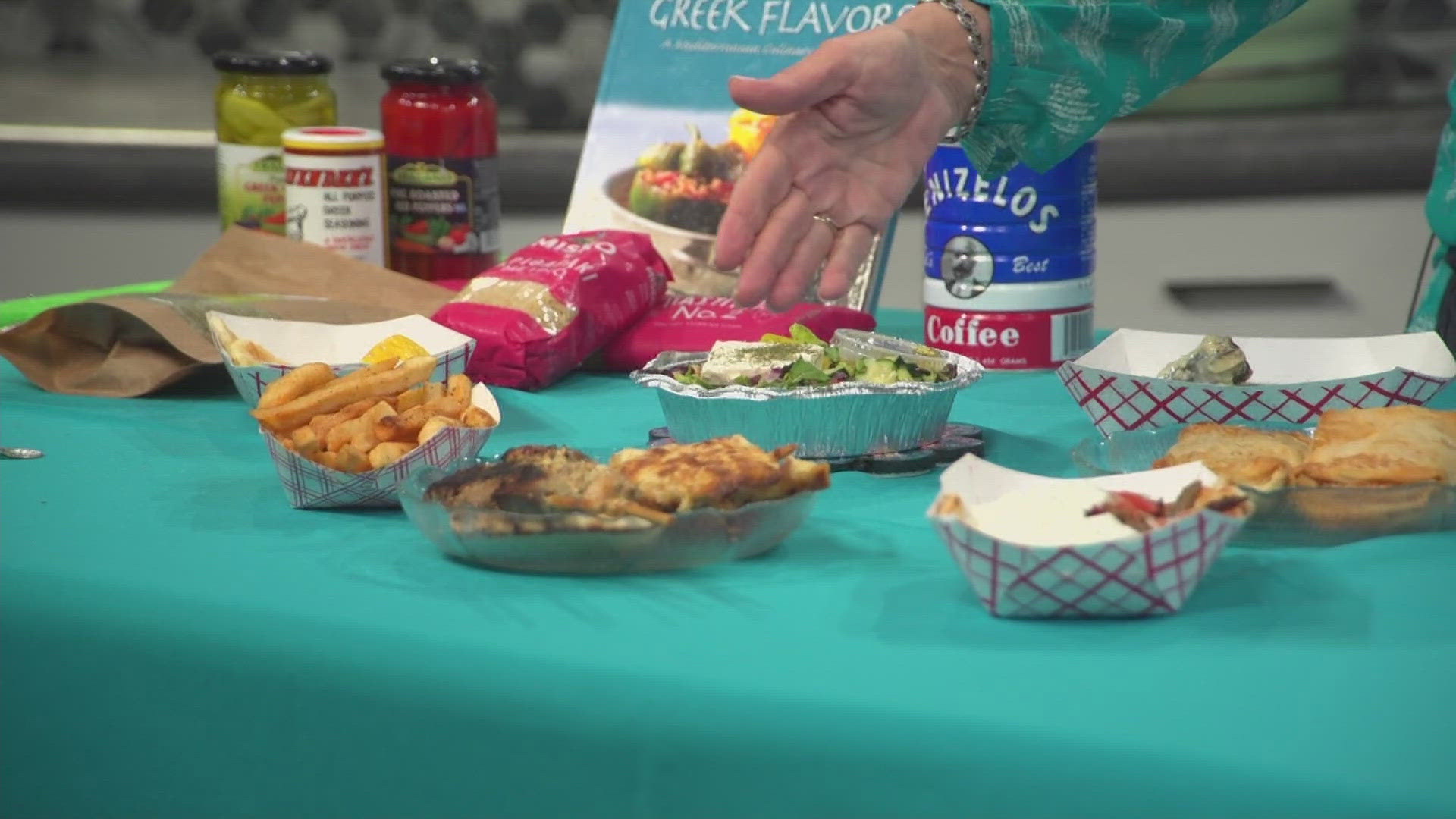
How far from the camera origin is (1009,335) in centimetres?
135

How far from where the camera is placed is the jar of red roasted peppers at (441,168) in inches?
60.7

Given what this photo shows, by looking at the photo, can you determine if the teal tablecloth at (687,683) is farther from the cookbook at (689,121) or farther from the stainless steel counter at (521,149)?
the stainless steel counter at (521,149)

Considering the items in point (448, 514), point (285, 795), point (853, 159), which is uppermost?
point (853, 159)

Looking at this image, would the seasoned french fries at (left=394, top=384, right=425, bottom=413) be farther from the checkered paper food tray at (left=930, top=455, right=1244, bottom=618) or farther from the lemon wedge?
the checkered paper food tray at (left=930, top=455, right=1244, bottom=618)

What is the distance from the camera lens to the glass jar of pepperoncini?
157cm

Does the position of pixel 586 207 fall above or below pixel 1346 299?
above

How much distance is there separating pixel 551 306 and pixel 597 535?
54cm

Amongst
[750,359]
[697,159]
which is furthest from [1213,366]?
[697,159]

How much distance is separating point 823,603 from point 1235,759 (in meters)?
0.22

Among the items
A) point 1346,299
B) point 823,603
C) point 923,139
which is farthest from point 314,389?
point 1346,299

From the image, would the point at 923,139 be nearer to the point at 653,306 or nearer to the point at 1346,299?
the point at 653,306

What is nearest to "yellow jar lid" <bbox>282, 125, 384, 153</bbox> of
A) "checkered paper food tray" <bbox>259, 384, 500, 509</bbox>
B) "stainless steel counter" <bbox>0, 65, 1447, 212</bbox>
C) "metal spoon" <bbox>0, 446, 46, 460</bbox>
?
"metal spoon" <bbox>0, 446, 46, 460</bbox>

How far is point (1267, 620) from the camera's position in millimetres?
767

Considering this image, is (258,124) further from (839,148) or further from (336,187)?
(839,148)
